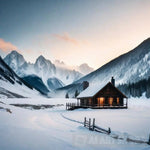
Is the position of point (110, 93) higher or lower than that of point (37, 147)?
higher

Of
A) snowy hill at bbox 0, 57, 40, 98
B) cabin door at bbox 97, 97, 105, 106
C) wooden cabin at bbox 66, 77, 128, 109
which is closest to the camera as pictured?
wooden cabin at bbox 66, 77, 128, 109

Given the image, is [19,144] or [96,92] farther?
[96,92]

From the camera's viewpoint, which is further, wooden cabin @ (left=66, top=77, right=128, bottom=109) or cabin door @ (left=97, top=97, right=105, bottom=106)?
cabin door @ (left=97, top=97, right=105, bottom=106)

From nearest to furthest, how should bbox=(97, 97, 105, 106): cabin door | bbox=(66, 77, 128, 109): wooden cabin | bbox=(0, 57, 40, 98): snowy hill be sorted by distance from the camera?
bbox=(66, 77, 128, 109): wooden cabin
bbox=(97, 97, 105, 106): cabin door
bbox=(0, 57, 40, 98): snowy hill

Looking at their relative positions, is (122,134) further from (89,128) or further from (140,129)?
(89,128)

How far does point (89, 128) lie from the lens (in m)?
19.4

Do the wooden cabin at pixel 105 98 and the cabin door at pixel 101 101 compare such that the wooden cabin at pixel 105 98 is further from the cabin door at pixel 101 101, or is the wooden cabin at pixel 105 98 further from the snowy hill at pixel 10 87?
the snowy hill at pixel 10 87

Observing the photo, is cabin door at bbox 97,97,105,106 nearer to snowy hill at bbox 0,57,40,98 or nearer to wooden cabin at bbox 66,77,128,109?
wooden cabin at bbox 66,77,128,109

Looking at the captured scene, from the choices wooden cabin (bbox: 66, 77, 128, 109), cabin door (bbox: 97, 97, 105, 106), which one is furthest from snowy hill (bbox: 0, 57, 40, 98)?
cabin door (bbox: 97, 97, 105, 106)

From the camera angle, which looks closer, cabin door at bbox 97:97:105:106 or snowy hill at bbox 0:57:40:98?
cabin door at bbox 97:97:105:106

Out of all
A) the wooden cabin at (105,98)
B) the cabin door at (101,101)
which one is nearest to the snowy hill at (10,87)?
the wooden cabin at (105,98)

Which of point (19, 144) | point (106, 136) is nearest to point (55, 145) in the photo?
point (19, 144)

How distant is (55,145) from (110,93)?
35706 mm

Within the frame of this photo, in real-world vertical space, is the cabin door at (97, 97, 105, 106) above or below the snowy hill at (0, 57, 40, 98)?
below
